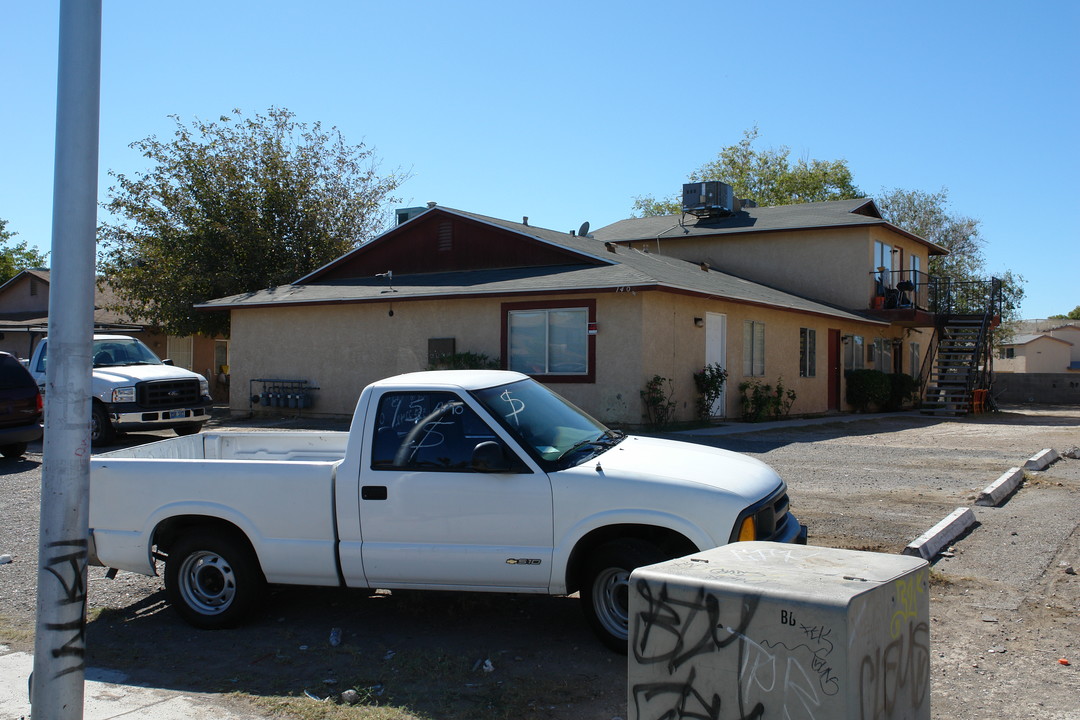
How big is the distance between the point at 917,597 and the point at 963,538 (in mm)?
5361

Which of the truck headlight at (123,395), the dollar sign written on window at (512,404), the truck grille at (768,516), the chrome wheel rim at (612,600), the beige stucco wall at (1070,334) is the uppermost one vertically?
the beige stucco wall at (1070,334)

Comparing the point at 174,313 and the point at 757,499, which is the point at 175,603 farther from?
the point at 174,313

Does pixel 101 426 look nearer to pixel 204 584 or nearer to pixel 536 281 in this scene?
pixel 536 281

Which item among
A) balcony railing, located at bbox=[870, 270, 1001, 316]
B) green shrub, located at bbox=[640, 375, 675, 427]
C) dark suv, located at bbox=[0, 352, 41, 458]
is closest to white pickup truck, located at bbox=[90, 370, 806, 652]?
dark suv, located at bbox=[0, 352, 41, 458]

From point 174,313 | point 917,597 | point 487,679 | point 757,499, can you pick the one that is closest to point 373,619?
point 487,679

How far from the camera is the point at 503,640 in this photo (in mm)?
5848

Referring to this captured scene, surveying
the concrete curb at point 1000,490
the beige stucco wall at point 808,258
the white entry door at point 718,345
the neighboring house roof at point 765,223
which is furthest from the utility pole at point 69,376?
the beige stucco wall at point 808,258

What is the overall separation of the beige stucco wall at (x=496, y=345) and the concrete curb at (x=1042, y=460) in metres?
7.41

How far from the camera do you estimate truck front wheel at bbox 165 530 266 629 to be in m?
6.06

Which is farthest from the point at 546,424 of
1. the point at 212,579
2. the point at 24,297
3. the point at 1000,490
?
the point at 24,297

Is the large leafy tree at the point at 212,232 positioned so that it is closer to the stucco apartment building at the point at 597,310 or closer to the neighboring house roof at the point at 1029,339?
the stucco apartment building at the point at 597,310

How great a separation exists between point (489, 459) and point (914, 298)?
2779 centimetres

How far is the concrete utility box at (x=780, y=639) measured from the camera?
2.87 m

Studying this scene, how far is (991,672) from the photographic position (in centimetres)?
506
